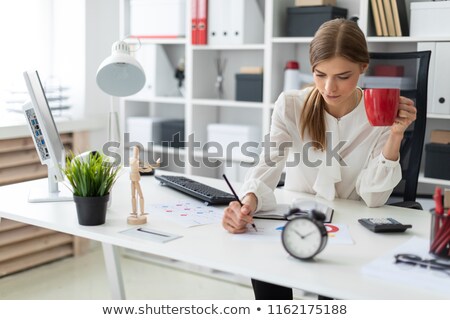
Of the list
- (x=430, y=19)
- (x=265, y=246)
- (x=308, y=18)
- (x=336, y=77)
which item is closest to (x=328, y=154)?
(x=336, y=77)

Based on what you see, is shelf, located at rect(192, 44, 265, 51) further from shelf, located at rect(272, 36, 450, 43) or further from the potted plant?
the potted plant

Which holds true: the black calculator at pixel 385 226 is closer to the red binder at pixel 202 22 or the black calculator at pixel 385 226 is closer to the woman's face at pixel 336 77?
the woman's face at pixel 336 77

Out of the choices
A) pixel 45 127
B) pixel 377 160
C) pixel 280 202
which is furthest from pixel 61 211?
pixel 377 160

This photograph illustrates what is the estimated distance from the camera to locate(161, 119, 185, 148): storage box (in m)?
3.62

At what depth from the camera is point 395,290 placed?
3.95ft

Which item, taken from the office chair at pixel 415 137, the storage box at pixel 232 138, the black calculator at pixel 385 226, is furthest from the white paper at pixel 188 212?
the storage box at pixel 232 138

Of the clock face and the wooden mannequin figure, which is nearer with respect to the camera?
the clock face

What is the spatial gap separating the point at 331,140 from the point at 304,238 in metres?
0.77

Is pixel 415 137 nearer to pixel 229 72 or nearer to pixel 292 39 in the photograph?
pixel 292 39

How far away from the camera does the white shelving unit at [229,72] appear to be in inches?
123

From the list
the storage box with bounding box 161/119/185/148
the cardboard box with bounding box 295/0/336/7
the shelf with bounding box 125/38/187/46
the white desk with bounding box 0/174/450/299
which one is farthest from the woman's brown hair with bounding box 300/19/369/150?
the storage box with bounding box 161/119/185/148

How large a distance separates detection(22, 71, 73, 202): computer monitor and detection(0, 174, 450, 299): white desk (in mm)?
73

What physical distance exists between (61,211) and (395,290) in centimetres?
105

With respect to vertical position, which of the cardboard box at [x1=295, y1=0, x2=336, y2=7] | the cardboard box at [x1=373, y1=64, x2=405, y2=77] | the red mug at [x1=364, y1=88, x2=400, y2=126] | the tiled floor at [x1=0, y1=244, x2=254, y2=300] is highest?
the cardboard box at [x1=295, y1=0, x2=336, y2=7]
